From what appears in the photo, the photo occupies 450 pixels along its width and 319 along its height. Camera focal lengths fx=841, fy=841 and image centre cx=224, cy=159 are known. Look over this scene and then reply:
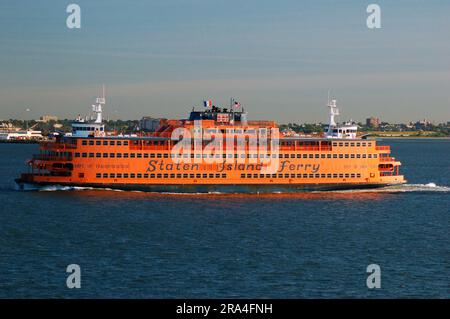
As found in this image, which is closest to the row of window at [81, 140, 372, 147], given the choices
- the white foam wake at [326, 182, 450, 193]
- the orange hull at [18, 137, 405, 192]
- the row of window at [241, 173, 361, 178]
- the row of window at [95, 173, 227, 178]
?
the orange hull at [18, 137, 405, 192]

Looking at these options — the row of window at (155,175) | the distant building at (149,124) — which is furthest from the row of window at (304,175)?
the distant building at (149,124)

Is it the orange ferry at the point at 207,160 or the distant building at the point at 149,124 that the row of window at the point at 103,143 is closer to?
the orange ferry at the point at 207,160

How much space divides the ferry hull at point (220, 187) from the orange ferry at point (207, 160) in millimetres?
80

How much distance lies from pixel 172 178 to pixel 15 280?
33.6 metres

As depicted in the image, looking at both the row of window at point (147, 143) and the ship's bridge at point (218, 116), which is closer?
the row of window at point (147, 143)

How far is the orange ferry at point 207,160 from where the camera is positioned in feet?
216

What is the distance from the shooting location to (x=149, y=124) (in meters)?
76.2

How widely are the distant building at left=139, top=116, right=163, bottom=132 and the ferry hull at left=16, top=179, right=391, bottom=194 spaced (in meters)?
7.83

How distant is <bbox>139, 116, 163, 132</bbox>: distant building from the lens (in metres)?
74.8

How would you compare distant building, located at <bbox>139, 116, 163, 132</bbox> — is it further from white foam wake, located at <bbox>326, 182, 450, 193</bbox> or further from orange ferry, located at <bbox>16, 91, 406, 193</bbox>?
white foam wake, located at <bbox>326, 182, 450, 193</bbox>

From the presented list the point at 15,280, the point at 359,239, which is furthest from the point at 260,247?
the point at 15,280

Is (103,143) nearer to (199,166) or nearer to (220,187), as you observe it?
(199,166)

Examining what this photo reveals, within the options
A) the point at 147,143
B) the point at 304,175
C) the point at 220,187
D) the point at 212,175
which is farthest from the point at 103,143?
the point at 304,175
